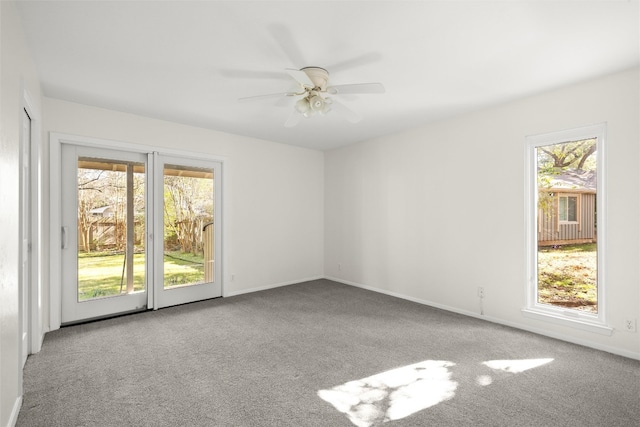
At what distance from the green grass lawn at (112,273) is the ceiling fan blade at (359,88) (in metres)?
3.14

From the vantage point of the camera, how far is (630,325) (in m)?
2.80

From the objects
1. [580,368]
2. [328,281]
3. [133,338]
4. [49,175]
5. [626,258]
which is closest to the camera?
[580,368]

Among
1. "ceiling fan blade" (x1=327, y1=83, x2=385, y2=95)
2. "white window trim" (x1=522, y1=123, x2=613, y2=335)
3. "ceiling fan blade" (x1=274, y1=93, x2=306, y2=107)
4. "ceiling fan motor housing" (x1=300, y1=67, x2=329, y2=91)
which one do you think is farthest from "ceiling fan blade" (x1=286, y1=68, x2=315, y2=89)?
"white window trim" (x1=522, y1=123, x2=613, y2=335)

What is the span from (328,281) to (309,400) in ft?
12.2

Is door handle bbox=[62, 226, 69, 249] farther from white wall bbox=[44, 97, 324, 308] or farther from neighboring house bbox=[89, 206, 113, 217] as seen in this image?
white wall bbox=[44, 97, 324, 308]

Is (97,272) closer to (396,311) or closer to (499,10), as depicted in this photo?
(396,311)

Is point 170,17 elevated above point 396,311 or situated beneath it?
elevated above

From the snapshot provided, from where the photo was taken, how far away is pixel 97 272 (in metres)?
3.83

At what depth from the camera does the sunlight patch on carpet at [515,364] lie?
259cm

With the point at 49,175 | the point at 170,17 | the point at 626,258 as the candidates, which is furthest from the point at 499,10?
the point at 49,175

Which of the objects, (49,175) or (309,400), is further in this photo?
(49,175)

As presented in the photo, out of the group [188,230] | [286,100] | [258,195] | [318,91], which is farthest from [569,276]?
[188,230]

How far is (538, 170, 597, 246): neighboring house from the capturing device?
313 cm

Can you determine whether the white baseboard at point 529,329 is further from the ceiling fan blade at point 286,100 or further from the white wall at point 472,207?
the ceiling fan blade at point 286,100
